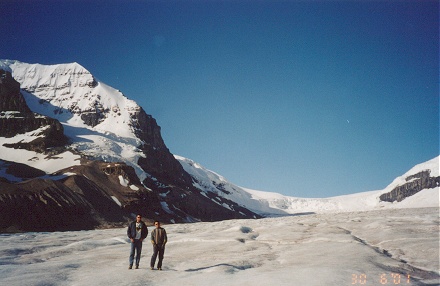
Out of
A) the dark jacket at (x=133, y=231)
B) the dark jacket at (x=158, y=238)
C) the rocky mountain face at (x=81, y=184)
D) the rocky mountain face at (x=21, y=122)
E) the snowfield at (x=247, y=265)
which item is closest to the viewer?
the snowfield at (x=247, y=265)

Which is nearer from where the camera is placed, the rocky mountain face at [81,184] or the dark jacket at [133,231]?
the dark jacket at [133,231]

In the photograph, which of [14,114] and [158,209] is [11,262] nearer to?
[158,209]

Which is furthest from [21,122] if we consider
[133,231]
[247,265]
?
[247,265]

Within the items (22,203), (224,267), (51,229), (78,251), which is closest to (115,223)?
(51,229)

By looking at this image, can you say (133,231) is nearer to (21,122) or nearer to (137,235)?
(137,235)

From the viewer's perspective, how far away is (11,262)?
1653 centimetres

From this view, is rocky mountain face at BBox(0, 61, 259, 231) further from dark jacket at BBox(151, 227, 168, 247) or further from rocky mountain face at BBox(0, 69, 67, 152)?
dark jacket at BBox(151, 227, 168, 247)

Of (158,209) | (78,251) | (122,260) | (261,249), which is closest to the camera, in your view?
(122,260)

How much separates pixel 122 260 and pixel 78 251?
6.53 m
